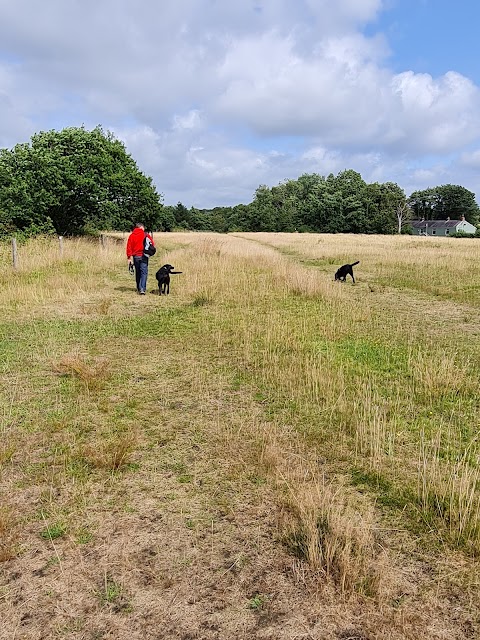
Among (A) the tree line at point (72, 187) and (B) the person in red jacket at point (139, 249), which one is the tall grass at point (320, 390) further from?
(A) the tree line at point (72, 187)

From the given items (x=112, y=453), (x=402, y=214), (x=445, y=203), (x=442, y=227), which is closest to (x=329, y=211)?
(x=402, y=214)

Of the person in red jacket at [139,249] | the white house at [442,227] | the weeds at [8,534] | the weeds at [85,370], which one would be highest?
the white house at [442,227]

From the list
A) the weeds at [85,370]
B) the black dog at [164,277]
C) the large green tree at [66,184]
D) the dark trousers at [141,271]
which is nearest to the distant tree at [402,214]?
the large green tree at [66,184]

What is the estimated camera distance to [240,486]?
3.34 meters

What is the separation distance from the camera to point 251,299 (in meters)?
11.5

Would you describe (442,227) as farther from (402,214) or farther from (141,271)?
(141,271)

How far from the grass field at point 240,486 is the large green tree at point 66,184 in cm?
1739

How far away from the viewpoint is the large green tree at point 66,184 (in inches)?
890

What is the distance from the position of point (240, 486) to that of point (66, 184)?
2417 cm

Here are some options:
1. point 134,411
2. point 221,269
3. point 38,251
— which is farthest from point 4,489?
point 38,251

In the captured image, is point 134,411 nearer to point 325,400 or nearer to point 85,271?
point 325,400

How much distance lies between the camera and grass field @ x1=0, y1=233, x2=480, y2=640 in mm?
2270

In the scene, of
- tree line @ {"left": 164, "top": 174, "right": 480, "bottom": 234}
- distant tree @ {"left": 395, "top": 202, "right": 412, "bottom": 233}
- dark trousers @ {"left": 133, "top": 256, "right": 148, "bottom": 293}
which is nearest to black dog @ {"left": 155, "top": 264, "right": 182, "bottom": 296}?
dark trousers @ {"left": 133, "top": 256, "right": 148, "bottom": 293}

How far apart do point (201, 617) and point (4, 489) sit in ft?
6.37
